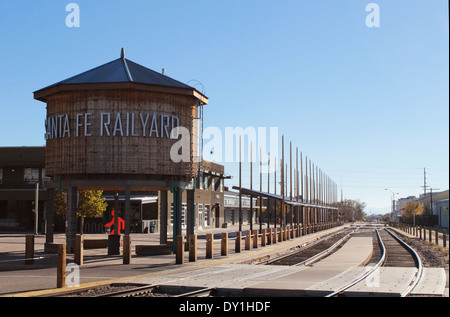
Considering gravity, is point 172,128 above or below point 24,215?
above

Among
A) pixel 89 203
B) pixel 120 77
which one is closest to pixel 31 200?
pixel 89 203

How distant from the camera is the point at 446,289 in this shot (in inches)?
565

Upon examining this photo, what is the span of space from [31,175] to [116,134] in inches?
1325

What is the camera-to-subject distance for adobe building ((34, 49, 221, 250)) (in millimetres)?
25359

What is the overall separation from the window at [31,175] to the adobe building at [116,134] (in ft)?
98.7

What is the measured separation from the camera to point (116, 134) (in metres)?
25.4

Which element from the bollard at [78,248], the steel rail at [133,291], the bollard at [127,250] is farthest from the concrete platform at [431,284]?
the bollard at [78,248]

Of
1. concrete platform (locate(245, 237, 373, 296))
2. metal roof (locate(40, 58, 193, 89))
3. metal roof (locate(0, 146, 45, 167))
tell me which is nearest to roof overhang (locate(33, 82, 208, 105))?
metal roof (locate(40, 58, 193, 89))

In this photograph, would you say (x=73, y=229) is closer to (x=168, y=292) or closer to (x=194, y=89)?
(x=194, y=89)

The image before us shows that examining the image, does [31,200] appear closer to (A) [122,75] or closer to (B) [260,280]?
(A) [122,75]

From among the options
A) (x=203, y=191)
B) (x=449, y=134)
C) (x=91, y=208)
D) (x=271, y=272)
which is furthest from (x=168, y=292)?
(x=203, y=191)

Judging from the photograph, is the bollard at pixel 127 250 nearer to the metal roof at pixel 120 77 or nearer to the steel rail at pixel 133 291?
the steel rail at pixel 133 291
